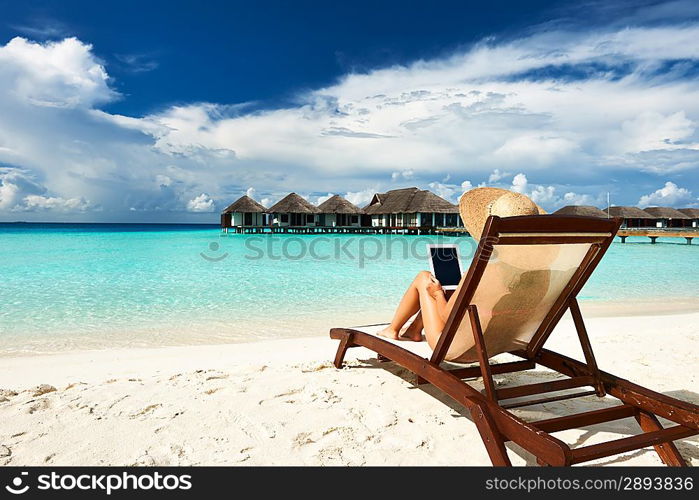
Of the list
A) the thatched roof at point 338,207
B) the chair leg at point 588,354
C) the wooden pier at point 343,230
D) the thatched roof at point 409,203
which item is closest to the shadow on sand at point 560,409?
the chair leg at point 588,354

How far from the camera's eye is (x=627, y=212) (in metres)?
38.8

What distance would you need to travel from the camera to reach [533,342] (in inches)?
90.9

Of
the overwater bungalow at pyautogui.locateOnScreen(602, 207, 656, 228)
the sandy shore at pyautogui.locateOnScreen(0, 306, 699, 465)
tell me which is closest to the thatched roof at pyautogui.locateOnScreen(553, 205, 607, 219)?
the overwater bungalow at pyautogui.locateOnScreen(602, 207, 656, 228)

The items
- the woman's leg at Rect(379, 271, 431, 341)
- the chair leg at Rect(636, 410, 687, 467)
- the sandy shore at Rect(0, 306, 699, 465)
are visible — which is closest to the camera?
the chair leg at Rect(636, 410, 687, 467)

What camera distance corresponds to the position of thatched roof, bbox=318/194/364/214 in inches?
1454

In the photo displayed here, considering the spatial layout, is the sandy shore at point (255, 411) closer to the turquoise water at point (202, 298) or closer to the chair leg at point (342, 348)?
the chair leg at point (342, 348)

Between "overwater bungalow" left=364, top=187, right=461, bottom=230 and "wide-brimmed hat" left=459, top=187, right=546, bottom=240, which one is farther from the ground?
"overwater bungalow" left=364, top=187, right=461, bottom=230

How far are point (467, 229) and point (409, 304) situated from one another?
599 millimetres

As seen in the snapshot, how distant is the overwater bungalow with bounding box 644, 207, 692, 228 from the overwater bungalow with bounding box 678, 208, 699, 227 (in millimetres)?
265

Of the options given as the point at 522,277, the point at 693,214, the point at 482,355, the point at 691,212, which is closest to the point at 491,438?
the point at 482,355

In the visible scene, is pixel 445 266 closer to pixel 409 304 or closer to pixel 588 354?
pixel 409 304

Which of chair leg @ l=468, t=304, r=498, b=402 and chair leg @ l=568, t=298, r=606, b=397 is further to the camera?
chair leg @ l=568, t=298, r=606, b=397

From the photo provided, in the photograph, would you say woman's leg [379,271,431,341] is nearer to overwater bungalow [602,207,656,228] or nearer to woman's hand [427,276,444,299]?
woman's hand [427,276,444,299]

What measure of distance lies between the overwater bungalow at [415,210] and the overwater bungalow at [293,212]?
16.3 ft
